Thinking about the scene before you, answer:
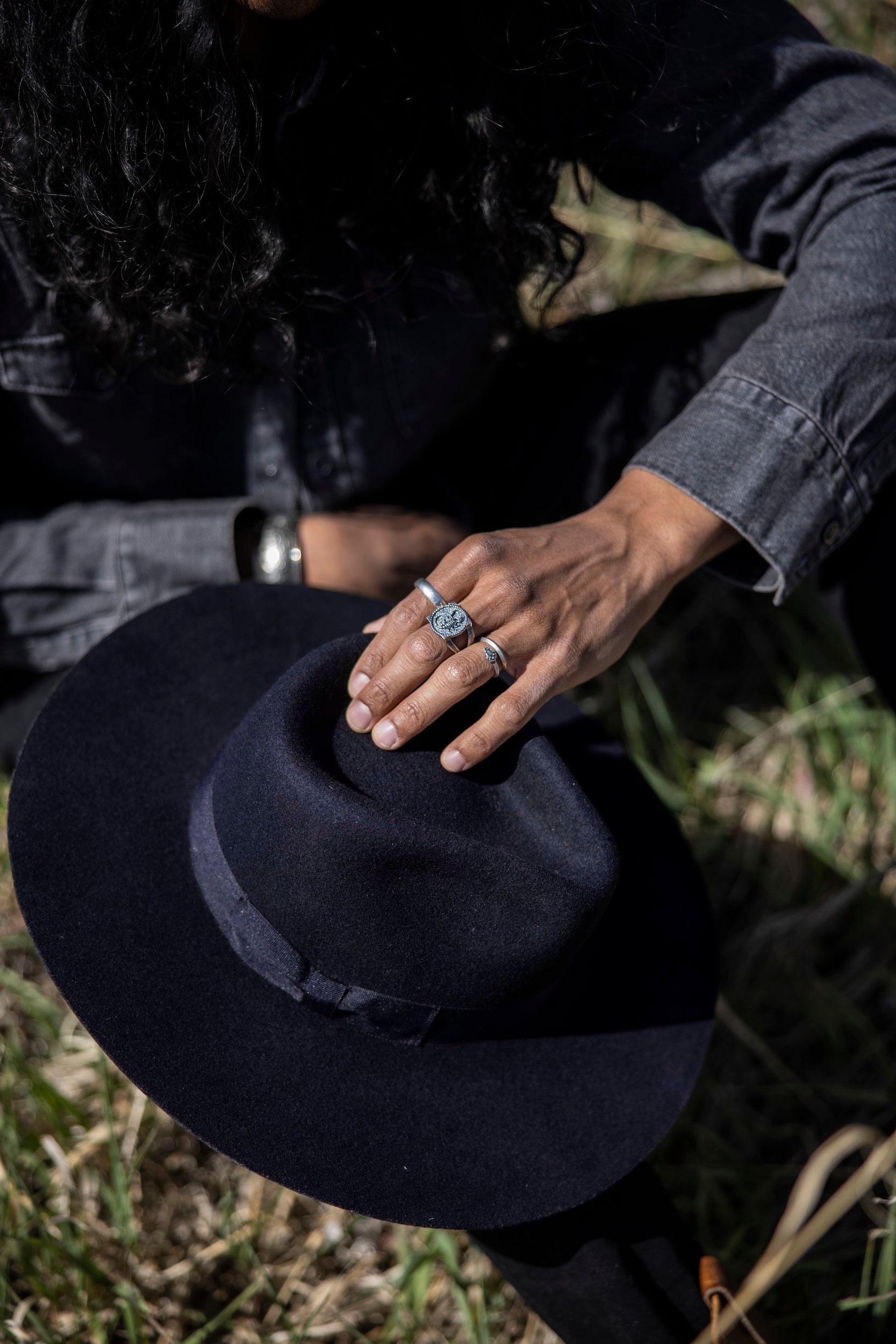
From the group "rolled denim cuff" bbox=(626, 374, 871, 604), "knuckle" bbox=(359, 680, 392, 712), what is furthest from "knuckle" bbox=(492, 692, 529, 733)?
"rolled denim cuff" bbox=(626, 374, 871, 604)

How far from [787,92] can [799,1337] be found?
161 cm

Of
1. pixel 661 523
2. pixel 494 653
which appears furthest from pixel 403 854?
pixel 661 523

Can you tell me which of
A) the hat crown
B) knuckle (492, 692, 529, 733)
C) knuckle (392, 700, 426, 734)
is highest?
knuckle (392, 700, 426, 734)

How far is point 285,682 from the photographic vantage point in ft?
3.00

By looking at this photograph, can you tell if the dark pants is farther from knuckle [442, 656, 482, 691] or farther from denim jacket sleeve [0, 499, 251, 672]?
knuckle [442, 656, 482, 691]

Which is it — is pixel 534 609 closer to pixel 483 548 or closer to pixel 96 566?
pixel 483 548

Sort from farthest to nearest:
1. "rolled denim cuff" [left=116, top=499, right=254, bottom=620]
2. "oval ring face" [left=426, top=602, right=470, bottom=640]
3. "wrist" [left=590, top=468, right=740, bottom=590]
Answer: "rolled denim cuff" [left=116, top=499, right=254, bottom=620] → "wrist" [left=590, top=468, right=740, bottom=590] → "oval ring face" [left=426, top=602, right=470, bottom=640]

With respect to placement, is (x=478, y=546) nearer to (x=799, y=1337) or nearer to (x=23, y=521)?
(x=23, y=521)

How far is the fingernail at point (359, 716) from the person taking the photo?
91 cm

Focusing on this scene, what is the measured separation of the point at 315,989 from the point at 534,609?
17.0 inches

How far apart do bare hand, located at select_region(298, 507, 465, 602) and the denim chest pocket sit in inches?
13.2

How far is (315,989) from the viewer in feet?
2.95

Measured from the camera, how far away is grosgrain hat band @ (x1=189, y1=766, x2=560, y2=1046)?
2.93 feet

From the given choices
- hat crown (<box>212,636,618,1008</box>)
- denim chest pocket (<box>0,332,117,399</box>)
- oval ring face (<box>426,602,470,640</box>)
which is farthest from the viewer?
denim chest pocket (<box>0,332,117,399</box>)
